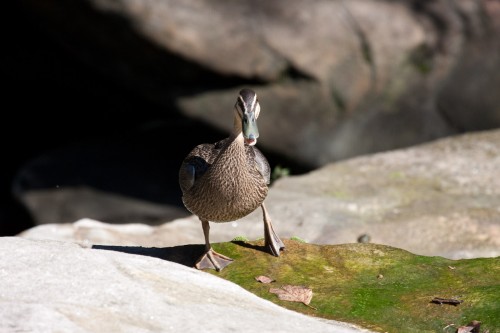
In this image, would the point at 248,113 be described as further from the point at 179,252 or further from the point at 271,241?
the point at 179,252

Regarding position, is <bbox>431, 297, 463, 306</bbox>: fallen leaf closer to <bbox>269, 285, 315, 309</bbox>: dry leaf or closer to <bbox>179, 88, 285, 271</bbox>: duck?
<bbox>269, 285, 315, 309</bbox>: dry leaf

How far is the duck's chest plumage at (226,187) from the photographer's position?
5.93 meters

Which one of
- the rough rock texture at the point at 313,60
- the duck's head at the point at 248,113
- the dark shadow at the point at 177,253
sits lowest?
the dark shadow at the point at 177,253

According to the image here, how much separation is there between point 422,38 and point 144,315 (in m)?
8.64

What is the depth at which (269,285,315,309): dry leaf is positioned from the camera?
5523mm

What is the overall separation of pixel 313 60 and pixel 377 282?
632cm

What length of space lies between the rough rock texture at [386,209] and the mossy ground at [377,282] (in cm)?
190

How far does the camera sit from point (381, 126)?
12.4 metres

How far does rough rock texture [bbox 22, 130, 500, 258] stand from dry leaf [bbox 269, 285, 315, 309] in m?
2.57

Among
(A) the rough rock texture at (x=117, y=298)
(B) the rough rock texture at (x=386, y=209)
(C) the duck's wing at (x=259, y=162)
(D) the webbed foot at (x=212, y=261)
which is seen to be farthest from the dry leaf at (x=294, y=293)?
(B) the rough rock texture at (x=386, y=209)

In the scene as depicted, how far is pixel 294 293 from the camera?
18.3ft

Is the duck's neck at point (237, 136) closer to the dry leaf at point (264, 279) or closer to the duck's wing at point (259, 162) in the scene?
the duck's wing at point (259, 162)

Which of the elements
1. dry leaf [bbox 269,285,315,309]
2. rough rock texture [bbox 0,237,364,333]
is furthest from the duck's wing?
rough rock texture [bbox 0,237,364,333]

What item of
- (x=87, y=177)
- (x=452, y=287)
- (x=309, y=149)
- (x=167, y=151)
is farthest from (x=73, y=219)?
(x=452, y=287)
